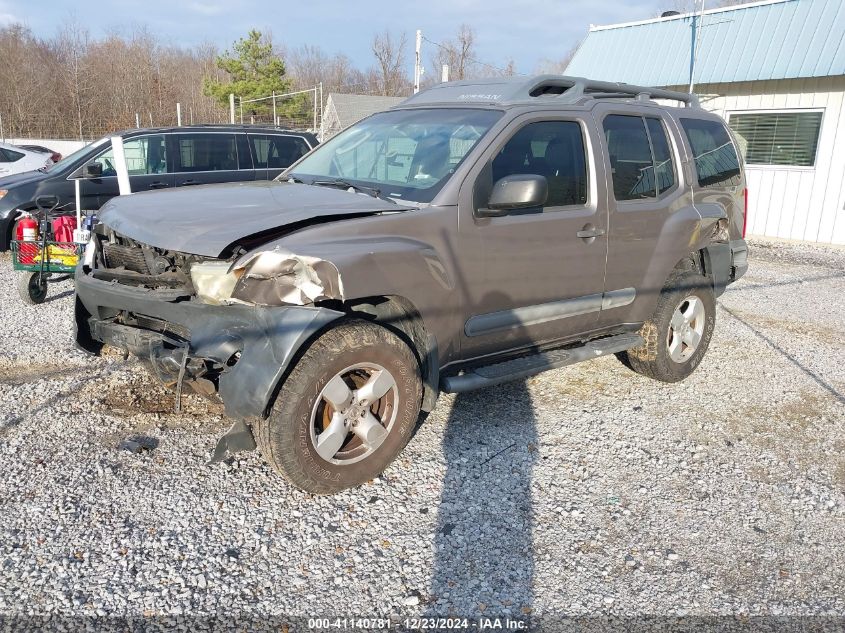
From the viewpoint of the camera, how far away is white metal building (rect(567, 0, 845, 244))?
1227 cm

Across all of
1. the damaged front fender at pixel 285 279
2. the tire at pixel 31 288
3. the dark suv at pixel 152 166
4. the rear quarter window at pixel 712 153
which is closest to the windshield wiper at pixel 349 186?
the damaged front fender at pixel 285 279

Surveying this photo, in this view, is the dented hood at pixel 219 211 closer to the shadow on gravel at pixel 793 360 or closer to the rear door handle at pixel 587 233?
the rear door handle at pixel 587 233

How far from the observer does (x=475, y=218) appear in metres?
3.77

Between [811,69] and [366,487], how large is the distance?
12.4 m

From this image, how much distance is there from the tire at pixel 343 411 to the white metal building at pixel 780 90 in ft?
35.5

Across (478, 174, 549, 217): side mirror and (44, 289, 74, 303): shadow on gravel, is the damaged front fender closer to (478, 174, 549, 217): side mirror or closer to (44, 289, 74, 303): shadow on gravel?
(478, 174, 549, 217): side mirror

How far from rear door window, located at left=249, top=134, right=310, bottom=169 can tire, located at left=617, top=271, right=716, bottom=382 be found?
246 inches

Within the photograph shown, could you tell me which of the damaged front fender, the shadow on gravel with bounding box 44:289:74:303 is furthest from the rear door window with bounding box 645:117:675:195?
the shadow on gravel with bounding box 44:289:74:303

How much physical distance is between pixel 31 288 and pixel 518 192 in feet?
18.8

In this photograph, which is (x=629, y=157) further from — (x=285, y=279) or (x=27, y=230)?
(x=27, y=230)

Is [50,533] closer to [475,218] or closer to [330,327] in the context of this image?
[330,327]

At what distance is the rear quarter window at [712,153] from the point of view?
5.25 m

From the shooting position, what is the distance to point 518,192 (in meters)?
3.68

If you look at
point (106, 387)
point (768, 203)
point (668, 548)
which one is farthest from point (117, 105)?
point (668, 548)
